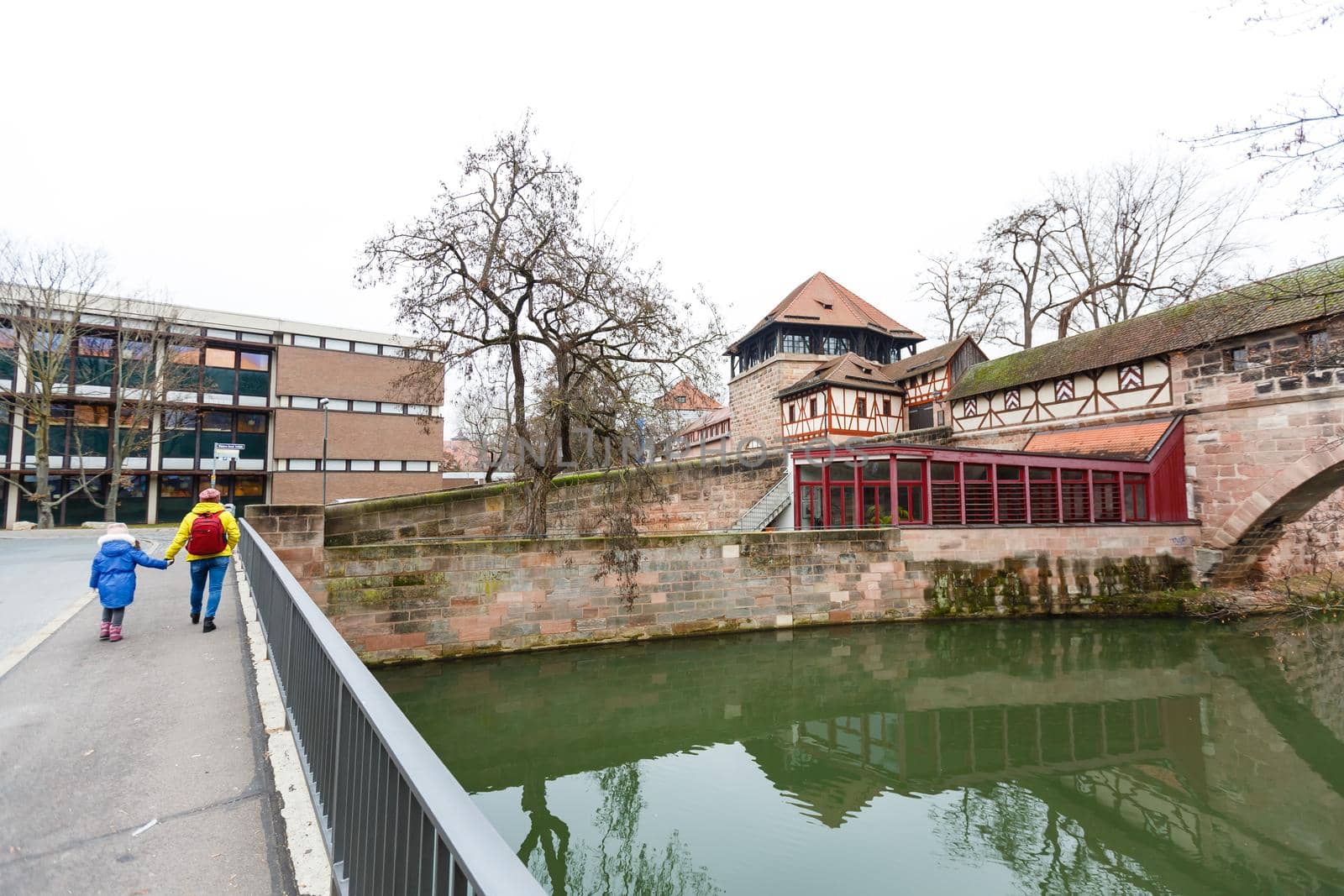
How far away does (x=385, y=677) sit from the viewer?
9086 mm

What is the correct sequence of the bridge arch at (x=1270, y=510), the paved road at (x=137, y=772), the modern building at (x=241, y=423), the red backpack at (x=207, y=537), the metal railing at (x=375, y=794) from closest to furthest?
the metal railing at (x=375, y=794) → the paved road at (x=137, y=772) → the red backpack at (x=207, y=537) → the bridge arch at (x=1270, y=510) → the modern building at (x=241, y=423)

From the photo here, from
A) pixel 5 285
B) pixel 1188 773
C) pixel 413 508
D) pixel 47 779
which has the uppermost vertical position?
pixel 5 285

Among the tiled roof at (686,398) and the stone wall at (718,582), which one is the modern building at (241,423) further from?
the stone wall at (718,582)

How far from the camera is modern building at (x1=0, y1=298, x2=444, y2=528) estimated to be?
24.6 metres

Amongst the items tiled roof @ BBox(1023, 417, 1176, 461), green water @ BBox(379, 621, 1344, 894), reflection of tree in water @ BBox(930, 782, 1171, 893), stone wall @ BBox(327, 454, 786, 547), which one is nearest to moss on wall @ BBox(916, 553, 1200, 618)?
green water @ BBox(379, 621, 1344, 894)

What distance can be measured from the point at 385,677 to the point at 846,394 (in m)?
20.7

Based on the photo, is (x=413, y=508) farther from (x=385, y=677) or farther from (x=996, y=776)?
(x=996, y=776)

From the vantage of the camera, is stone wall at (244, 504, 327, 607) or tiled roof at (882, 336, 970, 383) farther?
tiled roof at (882, 336, 970, 383)

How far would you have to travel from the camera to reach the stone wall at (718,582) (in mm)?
9555

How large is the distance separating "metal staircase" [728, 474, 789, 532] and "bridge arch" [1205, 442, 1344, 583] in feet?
33.1

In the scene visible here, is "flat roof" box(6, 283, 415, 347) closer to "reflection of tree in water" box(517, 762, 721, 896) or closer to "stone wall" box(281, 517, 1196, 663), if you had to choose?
"stone wall" box(281, 517, 1196, 663)

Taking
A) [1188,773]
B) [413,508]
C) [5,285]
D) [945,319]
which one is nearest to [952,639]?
[1188,773]

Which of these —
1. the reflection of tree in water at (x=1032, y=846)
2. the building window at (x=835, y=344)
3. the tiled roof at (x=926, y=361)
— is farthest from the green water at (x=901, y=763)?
the building window at (x=835, y=344)

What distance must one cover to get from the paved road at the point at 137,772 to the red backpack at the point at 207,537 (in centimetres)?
72
